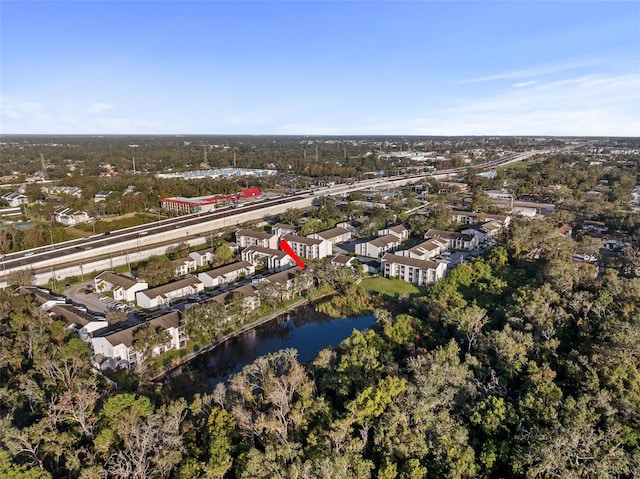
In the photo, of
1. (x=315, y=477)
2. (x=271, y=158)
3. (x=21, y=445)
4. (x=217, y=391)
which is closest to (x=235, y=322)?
(x=217, y=391)

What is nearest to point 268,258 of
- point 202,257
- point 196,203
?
point 202,257

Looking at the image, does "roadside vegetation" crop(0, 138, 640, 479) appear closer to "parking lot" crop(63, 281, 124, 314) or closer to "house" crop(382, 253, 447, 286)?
"parking lot" crop(63, 281, 124, 314)

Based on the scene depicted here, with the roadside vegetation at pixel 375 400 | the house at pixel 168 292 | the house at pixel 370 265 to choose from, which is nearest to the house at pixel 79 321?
the roadside vegetation at pixel 375 400

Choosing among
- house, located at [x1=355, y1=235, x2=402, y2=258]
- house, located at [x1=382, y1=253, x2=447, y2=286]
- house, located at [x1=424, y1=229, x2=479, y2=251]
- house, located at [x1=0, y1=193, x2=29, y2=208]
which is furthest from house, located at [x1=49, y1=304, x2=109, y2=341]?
house, located at [x1=0, y1=193, x2=29, y2=208]

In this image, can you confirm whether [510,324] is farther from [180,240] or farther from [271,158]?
[271,158]

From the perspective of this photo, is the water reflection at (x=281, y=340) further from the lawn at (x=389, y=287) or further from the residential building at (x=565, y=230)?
the residential building at (x=565, y=230)

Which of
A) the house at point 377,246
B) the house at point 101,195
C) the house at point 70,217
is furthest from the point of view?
the house at point 101,195
